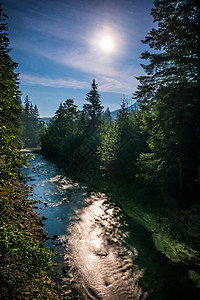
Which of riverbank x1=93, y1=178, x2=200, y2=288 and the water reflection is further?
riverbank x1=93, y1=178, x2=200, y2=288

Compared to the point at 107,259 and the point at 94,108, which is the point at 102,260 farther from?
the point at 94,108

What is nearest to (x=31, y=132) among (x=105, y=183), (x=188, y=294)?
(x=105, y=183)

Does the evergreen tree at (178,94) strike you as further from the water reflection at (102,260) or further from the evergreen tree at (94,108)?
the evergreen tree at (94,108)

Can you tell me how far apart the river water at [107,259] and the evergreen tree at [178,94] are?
3941mm

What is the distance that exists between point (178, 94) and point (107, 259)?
27.4 feet

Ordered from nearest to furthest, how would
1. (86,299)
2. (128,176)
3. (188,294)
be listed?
(86,299), (188,294), (128,176)

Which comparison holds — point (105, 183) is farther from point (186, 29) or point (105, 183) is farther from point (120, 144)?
point (186, 29)

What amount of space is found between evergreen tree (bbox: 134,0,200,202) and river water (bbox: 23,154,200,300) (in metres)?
3.94

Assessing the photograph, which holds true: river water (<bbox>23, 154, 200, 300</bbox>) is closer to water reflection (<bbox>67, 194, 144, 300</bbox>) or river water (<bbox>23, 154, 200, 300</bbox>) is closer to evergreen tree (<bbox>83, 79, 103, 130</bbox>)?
water reflection (<bbox>67, 194, 144, 300</bbox>)

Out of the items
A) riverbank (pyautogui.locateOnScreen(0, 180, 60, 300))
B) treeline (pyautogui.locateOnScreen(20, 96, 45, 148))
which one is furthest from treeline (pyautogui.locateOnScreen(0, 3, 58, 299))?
treeline (pyautogui.locateOnScreen(20, 96, 45, 148))

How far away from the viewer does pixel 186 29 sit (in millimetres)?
8172

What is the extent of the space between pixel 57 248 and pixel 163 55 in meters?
11.5

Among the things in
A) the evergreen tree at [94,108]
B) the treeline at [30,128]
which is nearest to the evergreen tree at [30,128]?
the treeline at [30,128]

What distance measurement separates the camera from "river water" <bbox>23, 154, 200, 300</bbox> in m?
5.25
